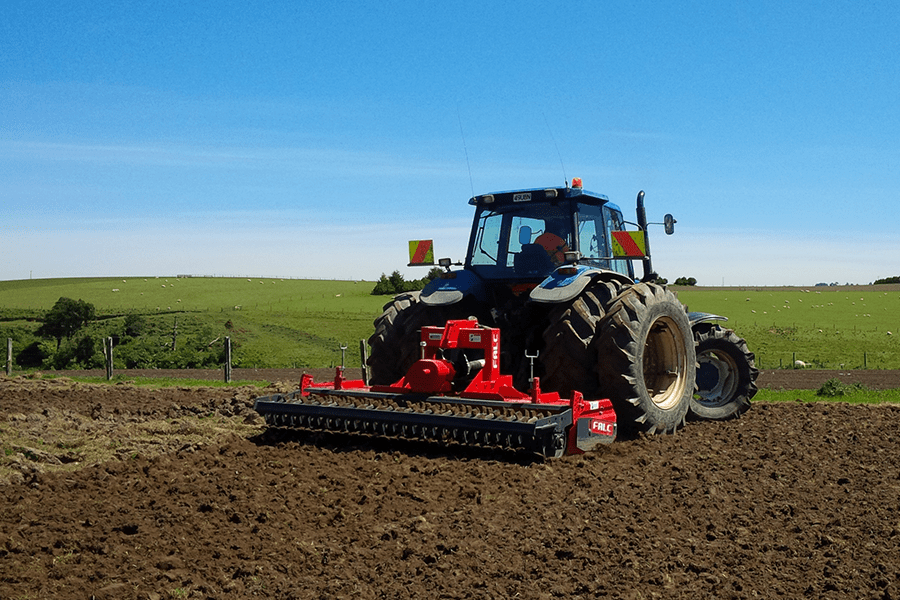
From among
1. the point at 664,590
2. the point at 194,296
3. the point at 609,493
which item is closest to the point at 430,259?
the point at 609,493

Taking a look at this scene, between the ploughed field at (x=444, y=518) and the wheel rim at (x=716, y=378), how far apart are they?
1455 mm

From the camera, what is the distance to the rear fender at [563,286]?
7.15 metres

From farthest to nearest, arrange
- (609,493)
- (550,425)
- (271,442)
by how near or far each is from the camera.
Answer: (271,442) → (550,425) → (609,493)

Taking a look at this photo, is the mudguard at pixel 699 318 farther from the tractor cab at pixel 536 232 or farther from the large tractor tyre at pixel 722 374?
the tractor cab at pixel 536 232

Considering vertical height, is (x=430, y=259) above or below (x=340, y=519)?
above

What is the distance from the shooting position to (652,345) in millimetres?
8453

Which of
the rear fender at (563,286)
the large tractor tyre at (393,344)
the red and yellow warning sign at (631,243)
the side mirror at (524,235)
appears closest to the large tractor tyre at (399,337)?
the large tractor tyre at (393,344)

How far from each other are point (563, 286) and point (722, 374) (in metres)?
3.63

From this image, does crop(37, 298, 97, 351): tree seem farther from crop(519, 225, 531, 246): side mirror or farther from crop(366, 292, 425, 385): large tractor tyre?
crop(519, 225, 531, 246): side mirror

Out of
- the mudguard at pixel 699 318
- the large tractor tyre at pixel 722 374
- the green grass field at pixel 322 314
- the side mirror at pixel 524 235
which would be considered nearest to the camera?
the side mirror at pixel 524 235

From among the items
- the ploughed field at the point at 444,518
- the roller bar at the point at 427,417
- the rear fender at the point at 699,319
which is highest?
the rear fender at the point at 699,319

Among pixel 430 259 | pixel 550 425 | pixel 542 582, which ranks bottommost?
pixel 542 582

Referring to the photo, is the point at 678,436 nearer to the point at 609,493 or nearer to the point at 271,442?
the point at 609,493

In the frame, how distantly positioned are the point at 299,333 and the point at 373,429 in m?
26.8
